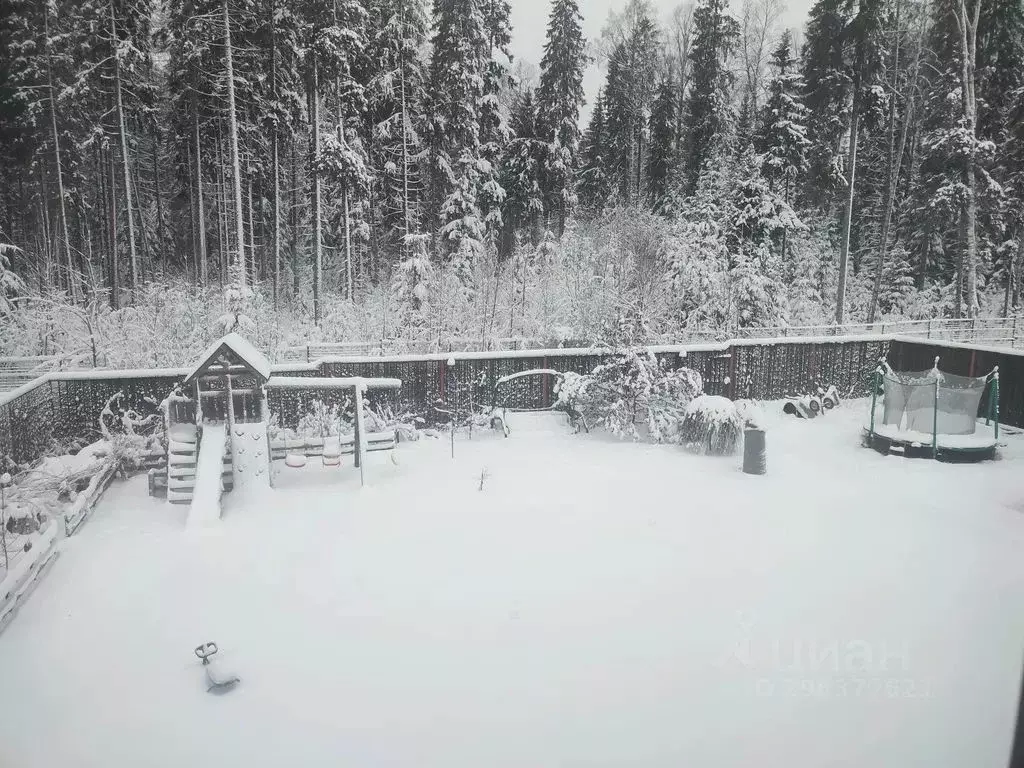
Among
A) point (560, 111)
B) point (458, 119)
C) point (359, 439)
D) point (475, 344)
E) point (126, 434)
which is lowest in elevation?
point (126, 434)

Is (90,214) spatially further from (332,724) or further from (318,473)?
(332,724)

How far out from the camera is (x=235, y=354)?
7.06 m

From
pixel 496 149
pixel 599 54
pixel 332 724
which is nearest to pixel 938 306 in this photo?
pixel 496 149

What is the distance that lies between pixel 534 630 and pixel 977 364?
35.7 feet

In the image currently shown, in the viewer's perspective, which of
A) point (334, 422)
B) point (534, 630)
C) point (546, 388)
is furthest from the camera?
point (546, 388)

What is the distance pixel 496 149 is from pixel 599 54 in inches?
482

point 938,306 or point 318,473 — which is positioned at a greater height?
point 938,306

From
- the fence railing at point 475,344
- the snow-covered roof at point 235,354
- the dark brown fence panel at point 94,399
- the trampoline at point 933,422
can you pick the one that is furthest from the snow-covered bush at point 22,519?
the trampoline at point 933,422

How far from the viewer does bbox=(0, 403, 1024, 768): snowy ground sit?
10.7ft

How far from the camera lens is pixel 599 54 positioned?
30.4 ft

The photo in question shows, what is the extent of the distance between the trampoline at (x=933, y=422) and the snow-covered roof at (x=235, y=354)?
8894 mm

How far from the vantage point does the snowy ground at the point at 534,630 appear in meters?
3.27

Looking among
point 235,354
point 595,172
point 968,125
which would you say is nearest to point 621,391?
point 235,354

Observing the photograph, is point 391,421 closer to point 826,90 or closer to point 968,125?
point 826,90
